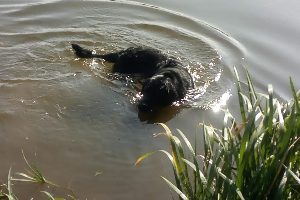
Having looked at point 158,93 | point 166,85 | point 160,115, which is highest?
point 166,85

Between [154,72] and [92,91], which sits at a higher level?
[154,72]

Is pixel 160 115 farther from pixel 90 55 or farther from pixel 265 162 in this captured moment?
pixel 265 162

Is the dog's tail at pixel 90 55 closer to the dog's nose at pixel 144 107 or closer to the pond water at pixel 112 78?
the pond water at pixel 112 78

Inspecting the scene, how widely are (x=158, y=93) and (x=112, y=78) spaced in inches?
51.9

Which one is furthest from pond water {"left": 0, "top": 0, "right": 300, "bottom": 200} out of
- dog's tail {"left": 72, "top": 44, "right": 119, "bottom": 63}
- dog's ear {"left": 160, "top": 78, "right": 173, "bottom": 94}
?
dog's ear {"left": 160, "top": 78, "right": 173, "bottom": 94}

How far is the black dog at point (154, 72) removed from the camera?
5350 mm

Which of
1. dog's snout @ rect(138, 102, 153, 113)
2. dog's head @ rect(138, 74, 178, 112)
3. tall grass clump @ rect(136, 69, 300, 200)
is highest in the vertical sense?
tall grass clump @ rect(136, 69, 300, 200)

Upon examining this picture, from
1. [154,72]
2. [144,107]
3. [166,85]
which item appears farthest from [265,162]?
[154,72]

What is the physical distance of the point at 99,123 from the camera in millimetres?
4715

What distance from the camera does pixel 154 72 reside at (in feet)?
20.9

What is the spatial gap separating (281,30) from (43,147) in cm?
670

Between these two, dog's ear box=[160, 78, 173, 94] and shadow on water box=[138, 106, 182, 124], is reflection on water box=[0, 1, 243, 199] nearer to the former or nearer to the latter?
shadow on water box=[138, 106, 182, 124]

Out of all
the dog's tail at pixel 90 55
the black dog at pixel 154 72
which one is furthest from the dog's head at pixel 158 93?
the dog's tail at pixel 90 55

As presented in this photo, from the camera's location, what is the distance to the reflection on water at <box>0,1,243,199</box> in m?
3.79
